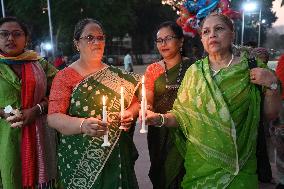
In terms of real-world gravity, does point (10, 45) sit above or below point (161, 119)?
above

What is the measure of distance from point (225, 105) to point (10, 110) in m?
1.69

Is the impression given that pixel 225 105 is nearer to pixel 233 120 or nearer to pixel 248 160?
pixel 233 120

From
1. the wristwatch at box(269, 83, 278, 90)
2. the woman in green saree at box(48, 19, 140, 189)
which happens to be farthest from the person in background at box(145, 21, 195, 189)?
the wristwatch at box(269, 83, 278, 90)

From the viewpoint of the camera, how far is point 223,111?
269 cm

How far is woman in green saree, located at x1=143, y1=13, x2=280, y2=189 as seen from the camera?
2.70 metres

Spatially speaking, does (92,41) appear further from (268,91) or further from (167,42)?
(268,91)

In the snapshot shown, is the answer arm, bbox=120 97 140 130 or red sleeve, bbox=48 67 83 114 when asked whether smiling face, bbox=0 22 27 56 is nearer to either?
red sleeve, bbox=48 67 83 114

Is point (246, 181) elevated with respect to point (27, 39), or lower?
lower

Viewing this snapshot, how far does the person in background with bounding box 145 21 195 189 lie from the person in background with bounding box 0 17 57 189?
3.16ft

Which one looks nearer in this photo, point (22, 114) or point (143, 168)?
point (22, 114)

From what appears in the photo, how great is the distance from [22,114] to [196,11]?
264 centimetres

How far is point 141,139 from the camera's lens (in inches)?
294

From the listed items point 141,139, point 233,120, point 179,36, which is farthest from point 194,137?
point 141,139

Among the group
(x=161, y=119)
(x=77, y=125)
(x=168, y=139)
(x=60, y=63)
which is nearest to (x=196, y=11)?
(x=168, y=139)
